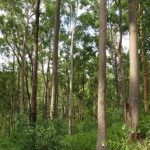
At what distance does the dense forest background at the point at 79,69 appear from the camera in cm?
1158

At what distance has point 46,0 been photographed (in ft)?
90.7

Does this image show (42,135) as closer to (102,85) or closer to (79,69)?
(102,85)

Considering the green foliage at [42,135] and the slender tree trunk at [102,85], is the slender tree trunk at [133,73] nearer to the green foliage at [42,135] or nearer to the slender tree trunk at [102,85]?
the slender tree trunk at [102,85]

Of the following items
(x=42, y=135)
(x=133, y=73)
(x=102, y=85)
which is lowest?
(x=42, y=135)

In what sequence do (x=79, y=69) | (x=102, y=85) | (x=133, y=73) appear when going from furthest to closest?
(x=79, y=69) < (x=133, y=73) < (x=102, y=85)

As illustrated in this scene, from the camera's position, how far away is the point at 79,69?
34.3m

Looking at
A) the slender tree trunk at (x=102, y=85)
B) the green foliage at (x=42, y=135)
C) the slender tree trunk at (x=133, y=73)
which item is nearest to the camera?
the slender tree trunk at (x=102, y=85)

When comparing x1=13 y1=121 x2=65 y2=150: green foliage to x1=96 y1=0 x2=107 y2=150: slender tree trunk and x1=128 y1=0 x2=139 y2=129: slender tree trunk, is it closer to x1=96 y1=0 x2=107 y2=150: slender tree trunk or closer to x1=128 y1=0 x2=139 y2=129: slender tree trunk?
x1=96 y1=0 x2=107 y2=150: slender tree trunk

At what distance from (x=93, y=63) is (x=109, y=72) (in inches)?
228

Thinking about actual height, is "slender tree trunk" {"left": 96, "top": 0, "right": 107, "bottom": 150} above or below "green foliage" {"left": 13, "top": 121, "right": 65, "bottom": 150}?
above

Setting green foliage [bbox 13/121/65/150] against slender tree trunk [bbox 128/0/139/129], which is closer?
slender tree trunk [bbox 128/0/139/129]

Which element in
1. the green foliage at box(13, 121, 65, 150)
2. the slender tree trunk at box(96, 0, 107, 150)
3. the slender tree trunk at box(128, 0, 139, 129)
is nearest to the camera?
the slender tree trunk at box(96, 0, 107, 150)

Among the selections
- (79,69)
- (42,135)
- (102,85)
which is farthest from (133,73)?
(79,69)

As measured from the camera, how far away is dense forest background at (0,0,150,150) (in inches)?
456
